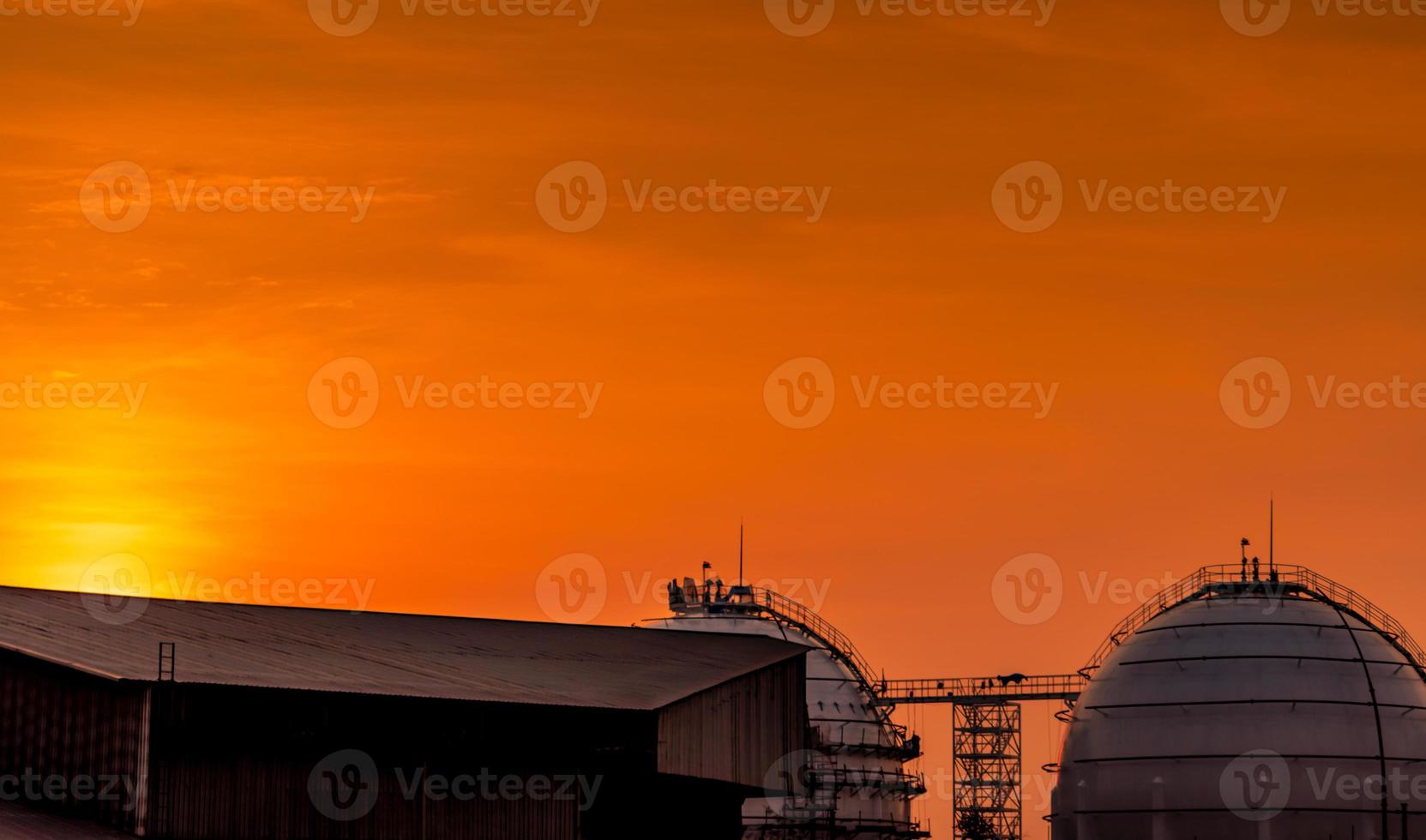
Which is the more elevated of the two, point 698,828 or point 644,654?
point 644,654

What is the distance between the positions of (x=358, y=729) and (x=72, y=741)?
5.79 m

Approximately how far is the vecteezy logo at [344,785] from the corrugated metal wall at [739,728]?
8.05 metres

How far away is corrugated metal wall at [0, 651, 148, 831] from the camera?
1535 inches

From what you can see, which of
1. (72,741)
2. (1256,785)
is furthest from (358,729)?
(1256,785)

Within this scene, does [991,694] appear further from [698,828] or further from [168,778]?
[168,778]

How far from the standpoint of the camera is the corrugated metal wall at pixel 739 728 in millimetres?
49281

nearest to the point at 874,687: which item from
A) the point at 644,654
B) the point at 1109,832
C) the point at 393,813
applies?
the point at 1109,832

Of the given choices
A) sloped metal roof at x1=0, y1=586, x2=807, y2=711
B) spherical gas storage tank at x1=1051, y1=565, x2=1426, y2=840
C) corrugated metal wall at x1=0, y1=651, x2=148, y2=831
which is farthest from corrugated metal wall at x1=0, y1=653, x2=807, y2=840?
spherical gas storage tank at x1=1051, y1=565, x2=1426, y2=840

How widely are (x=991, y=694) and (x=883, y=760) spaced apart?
17023 millimetres

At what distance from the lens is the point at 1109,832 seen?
68.4 m

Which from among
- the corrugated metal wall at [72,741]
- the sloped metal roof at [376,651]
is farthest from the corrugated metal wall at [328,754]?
the sloped metal roof at [376,651]

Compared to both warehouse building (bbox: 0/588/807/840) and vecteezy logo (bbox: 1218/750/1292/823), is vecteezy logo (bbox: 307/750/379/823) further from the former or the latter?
vecteezy logo (bbox: 1218/750/1292/823)

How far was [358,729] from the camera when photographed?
42719mm
